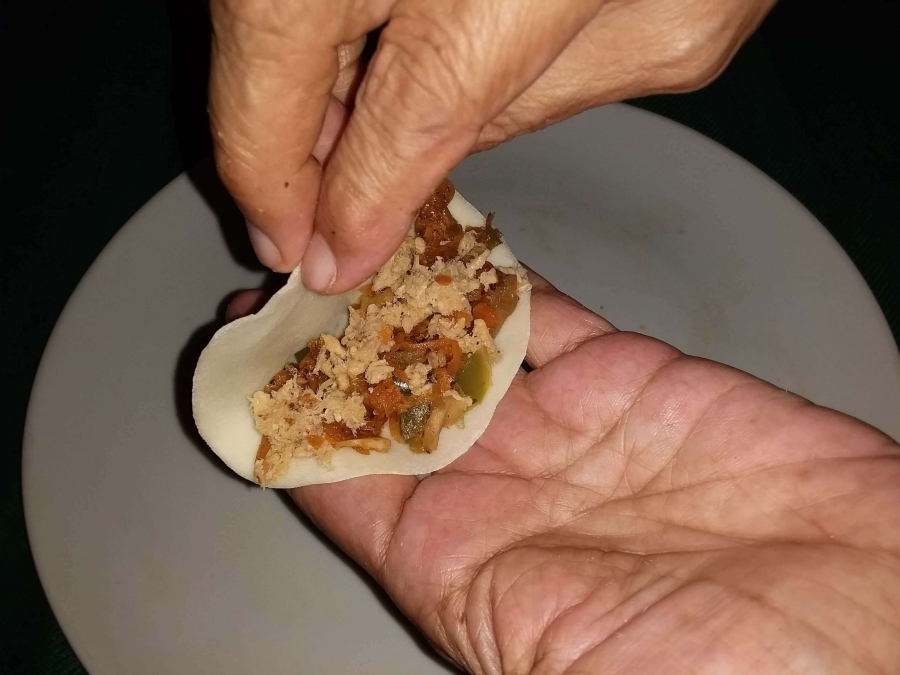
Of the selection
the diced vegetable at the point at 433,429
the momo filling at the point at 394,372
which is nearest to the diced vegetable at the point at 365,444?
the momo filling at the point at 394,372

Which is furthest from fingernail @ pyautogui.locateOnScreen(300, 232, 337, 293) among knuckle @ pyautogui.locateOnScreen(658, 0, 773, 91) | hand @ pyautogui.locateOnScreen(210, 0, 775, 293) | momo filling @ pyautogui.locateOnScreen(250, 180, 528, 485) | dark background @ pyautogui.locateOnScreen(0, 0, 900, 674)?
dark background @ pyautogui.locateOnScreen(0, 0, 900, 674)

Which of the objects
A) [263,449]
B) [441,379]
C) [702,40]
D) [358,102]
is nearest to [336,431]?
[263,449]

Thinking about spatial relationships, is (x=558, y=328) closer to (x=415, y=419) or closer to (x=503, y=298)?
(x=503, y=298)

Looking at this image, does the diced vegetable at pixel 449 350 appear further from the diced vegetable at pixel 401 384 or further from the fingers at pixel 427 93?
the fingers at pixel 427 93

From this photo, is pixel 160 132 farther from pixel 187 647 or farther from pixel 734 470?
pixel 734 470

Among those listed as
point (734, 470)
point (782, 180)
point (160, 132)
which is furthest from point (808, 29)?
point (160, 132)

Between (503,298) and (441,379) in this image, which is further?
(503,298)
